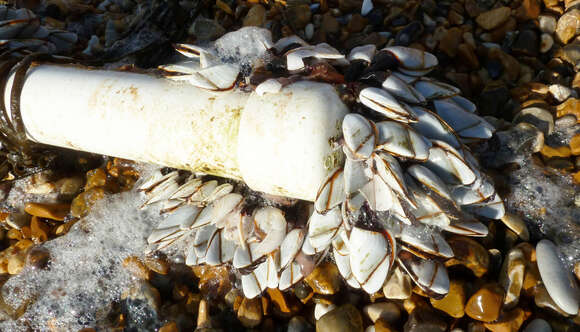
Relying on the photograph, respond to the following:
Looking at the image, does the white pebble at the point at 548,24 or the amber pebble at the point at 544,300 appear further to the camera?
the white pebble at the point at 548,24

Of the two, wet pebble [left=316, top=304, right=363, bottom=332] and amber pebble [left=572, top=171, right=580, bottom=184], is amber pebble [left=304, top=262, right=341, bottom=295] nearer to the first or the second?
wet pebble [left=316, top=304, right=363, bottom=332]

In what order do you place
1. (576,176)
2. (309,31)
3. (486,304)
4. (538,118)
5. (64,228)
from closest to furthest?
(486,304), (576,176), (538,118), (64,228), (309,31)

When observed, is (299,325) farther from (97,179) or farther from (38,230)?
(38,230)

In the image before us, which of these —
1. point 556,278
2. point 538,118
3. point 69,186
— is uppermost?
point 538,118

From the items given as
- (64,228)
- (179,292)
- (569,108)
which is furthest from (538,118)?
(64,228)

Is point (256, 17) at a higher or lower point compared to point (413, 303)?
higher

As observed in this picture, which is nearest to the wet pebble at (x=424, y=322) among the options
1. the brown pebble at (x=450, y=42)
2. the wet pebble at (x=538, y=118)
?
the wet pebble at (x=538, y=118)

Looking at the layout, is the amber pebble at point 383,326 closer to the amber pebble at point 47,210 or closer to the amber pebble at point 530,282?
the amber pebble at point 530,282
